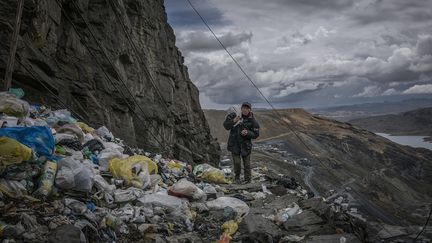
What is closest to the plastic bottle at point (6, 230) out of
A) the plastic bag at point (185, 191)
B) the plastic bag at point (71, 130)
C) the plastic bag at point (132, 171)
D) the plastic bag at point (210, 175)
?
the plastic bag at point (132, 171)

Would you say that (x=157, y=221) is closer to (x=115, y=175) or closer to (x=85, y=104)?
(x=115, y=175)

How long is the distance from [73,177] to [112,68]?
10.3 meters

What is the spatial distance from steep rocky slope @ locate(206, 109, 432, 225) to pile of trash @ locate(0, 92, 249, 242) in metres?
17.7

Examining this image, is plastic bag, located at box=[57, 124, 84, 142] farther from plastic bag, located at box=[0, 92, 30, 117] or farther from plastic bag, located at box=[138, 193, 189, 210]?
plastic bag, located at box=[138, 193, 189, 210]

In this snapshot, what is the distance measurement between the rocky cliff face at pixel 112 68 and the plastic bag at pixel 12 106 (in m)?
2.28

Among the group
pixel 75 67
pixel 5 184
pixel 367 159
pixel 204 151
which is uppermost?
pixel 75 67

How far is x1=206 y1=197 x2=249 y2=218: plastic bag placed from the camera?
6.44 m

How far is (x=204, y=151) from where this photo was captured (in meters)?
22.3

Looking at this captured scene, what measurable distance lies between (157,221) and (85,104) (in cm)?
807

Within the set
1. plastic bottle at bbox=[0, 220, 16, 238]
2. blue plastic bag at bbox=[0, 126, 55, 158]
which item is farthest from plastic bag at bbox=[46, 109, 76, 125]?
plastic bottle at bbox=[0, 220, 16, 238]

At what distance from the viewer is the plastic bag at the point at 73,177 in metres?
4.99

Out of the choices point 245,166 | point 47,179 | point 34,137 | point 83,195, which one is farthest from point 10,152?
point 245,166

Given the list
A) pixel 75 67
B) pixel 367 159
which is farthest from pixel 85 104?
pixel 367 159

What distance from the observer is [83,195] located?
512 cm
